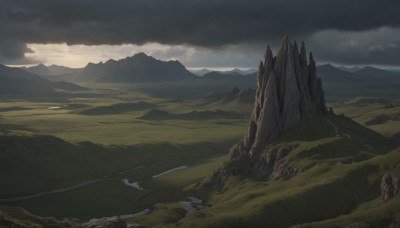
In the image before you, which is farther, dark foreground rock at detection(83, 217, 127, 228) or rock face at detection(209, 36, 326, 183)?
rock face at detection(209, 36, 326, 183)

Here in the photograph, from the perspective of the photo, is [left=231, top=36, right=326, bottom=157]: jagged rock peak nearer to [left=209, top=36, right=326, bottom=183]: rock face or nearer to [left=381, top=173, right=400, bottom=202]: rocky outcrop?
[left=209, top=36, right=326, bottom=183]: rock face

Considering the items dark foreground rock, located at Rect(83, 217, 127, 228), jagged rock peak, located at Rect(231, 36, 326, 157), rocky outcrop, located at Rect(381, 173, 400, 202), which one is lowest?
dark foreground rock, located at Rect(83, 217, 127, 228)

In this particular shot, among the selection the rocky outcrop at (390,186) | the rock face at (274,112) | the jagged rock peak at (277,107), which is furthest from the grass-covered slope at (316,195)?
the jagged rock peak at (277,107)

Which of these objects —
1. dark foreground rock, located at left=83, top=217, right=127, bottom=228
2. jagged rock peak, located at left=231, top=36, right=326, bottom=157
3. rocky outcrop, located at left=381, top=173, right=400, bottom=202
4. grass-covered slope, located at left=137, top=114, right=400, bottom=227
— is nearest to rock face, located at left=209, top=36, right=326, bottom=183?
jagged rock peak, located at left=231, top=36, right=326, bottom=157

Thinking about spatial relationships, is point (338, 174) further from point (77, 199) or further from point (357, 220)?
point (77, 199)

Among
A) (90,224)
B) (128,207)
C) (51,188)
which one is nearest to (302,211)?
(90,224)

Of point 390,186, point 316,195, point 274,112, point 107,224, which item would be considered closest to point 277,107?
point 274,112

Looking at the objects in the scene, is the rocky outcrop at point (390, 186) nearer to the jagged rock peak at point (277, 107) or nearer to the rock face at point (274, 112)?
the rock face at point (274, 112)

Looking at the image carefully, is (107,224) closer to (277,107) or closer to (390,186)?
(390,186)
